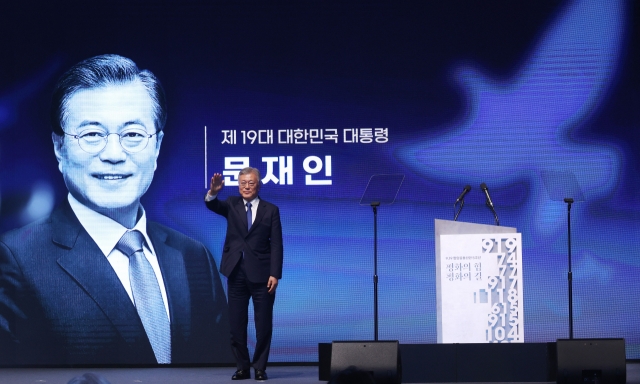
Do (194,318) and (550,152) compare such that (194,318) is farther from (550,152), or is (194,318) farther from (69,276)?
(550,152)

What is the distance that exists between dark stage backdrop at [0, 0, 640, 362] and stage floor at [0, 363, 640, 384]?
1.93 feet

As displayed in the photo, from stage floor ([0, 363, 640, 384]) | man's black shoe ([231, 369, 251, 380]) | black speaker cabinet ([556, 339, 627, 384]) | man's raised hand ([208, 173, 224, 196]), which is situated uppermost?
man's raised hand ([208, 173, 224, 196])

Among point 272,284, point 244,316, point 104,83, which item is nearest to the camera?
point 272,284

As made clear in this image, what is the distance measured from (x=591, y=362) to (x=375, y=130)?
279 centimetres

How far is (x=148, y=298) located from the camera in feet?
22.7

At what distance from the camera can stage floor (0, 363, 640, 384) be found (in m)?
5.77

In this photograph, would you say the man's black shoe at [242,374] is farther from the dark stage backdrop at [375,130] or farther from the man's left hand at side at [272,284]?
the dark stage backdrop at [375,130]

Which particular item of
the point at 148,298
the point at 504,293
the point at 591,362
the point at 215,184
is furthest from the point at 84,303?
the point at 591,362

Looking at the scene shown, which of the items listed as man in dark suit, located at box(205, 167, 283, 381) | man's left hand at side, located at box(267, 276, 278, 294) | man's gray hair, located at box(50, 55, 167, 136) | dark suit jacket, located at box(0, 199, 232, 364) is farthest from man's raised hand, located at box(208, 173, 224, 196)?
man's gray hair, located at box(50, 55, 167, 136)

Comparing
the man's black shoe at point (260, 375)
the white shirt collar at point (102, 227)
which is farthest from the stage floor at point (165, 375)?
the white shirt collar at point (102, 227)

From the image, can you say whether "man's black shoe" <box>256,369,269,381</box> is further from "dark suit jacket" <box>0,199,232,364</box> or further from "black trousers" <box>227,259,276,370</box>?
"dark suit jacket" <box>0,199,232,364</box>

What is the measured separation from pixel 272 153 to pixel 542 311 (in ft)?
8.03

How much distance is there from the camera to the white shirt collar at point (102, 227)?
22.8ft

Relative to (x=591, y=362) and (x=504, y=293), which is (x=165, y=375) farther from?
(x=591, y=362)
